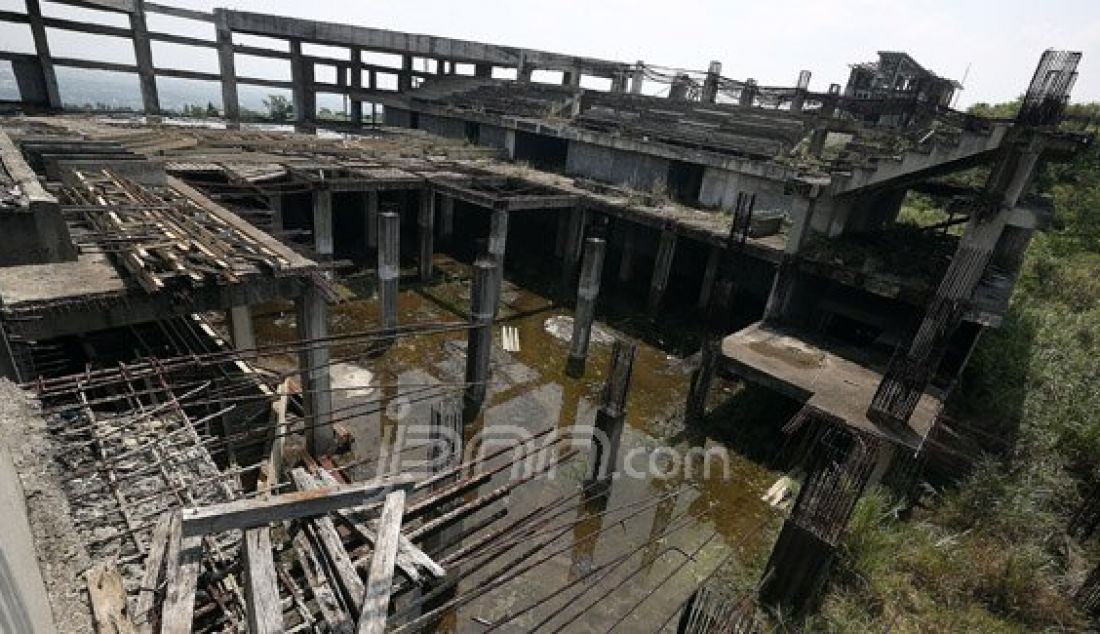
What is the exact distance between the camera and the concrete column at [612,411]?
1028 centimetres

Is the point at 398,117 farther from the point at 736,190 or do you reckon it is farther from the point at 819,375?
the point at 819,375

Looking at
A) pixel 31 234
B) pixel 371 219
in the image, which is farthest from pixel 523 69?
pixel 31 234

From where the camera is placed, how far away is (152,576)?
3.66 metres

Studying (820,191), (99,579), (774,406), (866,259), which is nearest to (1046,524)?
(774,406)

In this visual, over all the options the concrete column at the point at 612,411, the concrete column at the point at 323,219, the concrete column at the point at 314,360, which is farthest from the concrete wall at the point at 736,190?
the concrete column at the point at 314,360

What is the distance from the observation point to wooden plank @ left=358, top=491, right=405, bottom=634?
140 inches

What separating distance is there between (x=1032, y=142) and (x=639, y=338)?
11077mm

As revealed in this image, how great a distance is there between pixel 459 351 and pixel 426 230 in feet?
20.0

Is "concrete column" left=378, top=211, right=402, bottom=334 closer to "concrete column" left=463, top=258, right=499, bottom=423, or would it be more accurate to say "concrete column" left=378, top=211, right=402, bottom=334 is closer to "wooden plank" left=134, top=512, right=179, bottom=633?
"concrete column" left=463, top=258, right=499, bottom=423

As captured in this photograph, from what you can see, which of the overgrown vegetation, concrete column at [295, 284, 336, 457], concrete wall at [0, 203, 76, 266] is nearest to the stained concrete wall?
concrete column at [295, 284, 336, 457]

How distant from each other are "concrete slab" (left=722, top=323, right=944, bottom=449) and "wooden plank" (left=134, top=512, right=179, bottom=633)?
11487 millimetres

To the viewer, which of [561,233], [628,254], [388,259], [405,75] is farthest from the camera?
[405,75]

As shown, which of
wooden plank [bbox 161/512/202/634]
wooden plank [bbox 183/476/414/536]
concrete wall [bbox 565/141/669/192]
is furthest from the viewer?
concrete wall [bbox 565/141/669/192]

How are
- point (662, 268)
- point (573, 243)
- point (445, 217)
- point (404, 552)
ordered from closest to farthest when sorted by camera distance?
point (404, 552) → point (662, 268) → point (573, 243) → point (445, 217)
